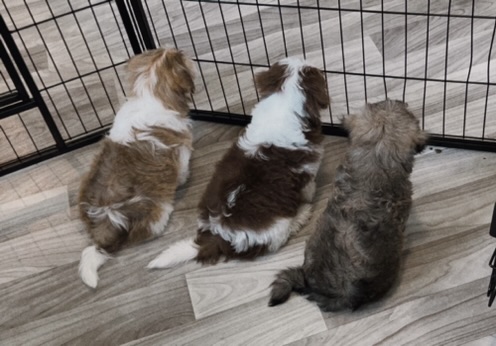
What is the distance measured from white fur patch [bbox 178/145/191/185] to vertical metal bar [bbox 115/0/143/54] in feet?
1.68

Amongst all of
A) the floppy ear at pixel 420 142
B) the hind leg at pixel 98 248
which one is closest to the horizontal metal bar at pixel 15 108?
the hind leg at pixel 98 248

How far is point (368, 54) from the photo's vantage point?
256 cm

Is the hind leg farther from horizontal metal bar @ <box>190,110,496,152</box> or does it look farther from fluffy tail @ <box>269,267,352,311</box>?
horizontal metal bar @ <box>190,110,496,152</box>

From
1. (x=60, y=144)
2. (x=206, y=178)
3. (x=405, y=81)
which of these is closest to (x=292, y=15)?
(x=405, y=81)

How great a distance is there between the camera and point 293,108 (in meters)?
1.94

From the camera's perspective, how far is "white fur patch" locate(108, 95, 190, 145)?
204cm

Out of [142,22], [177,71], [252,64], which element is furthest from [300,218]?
[142,22]

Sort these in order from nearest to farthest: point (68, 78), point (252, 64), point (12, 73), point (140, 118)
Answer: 1. point (140, 118)
2. point (12, 73)
3. point (252, 64)
4. point (68, 78)

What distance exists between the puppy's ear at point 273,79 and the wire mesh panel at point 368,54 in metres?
0.33

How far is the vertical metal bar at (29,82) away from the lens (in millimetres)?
2100

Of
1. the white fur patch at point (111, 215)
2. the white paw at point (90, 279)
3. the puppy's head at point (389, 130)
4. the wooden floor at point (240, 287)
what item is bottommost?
the wooden floor at point (240, 287)

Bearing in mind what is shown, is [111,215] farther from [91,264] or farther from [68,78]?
[68,78]

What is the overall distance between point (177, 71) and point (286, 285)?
847 millimetres

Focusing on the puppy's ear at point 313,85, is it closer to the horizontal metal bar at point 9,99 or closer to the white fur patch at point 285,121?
the white fur patch at point 285,121
